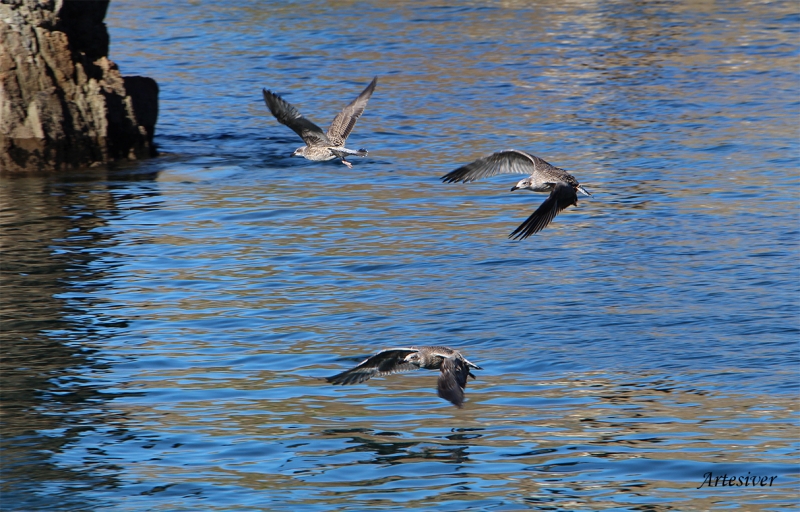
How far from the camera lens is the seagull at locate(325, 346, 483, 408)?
917cm

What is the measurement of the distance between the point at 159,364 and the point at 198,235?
14.9ft

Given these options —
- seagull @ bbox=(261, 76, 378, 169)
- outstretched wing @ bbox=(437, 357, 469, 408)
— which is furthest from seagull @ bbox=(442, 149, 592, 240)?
seagull @ bbox=(261, 76, 378, 169)

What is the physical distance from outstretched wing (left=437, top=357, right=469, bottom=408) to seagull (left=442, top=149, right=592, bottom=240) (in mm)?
2389

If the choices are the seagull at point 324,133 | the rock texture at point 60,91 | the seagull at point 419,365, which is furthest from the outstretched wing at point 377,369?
the rock texture at point 60,91

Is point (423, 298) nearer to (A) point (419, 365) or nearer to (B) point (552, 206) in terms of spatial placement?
(B) point (552, 206)

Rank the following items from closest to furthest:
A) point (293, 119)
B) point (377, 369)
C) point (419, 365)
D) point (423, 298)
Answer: point (419, 365) → point (377, 369) → point (423, 298) → point (293, 119)

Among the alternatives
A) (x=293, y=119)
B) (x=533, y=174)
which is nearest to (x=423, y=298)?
(x=533, y=174)

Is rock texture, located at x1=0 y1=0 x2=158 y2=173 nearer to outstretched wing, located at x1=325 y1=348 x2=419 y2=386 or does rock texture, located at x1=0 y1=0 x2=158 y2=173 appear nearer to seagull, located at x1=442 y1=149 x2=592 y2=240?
seagull, located at x1=442 y1=149 x2=592 y2=240

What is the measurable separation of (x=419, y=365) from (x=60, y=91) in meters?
10.7

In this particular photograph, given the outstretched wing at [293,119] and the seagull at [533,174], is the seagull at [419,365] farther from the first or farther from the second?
the outstretched wing at [293,119]

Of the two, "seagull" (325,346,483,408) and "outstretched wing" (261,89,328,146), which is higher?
"outstretched wing" (261,89,328,146)

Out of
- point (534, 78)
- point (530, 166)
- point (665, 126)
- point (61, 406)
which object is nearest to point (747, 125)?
point (665, 126)

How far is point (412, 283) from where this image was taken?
44.1ft

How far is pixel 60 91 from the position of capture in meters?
18.5
